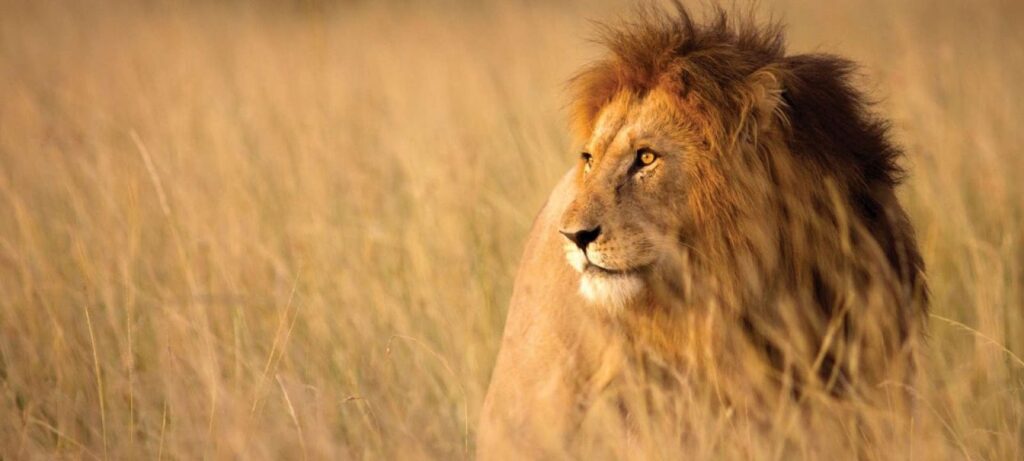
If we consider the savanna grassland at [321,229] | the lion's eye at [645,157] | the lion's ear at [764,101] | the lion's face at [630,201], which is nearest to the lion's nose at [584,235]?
the lion's face at [630,201]

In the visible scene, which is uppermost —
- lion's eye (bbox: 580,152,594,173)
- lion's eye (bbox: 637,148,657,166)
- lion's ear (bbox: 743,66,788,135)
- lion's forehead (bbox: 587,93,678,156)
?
lion's ear (bbox: 743,66,788,135)

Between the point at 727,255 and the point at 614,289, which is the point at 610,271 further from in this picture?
the point at 727,255

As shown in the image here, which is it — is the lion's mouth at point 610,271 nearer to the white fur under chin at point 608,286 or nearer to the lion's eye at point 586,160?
the white fur under chin at point 608,286

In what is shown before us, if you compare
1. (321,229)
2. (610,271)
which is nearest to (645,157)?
(610,271)

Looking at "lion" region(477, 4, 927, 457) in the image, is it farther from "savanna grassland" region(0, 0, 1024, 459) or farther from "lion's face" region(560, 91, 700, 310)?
"savanna grassland" region(0, 0, 1024, 459)

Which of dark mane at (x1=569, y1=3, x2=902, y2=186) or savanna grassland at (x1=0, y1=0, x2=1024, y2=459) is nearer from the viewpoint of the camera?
dark mane at (x1=569, y1=3, x2=902, y2=186)

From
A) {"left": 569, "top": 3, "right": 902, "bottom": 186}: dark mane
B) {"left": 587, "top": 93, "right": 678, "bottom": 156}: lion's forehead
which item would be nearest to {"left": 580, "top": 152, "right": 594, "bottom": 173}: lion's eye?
{"left": 587, "top": 93, "right": 678, "bottom": 156}: lion's forehead

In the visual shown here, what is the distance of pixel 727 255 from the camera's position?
3.32 metres

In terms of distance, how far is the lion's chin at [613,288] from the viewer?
3.26 meters

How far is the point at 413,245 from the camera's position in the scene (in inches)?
241

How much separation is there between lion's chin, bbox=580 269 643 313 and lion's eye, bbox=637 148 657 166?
38cm

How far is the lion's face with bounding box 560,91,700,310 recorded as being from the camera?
326cm

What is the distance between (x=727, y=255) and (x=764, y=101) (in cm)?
47

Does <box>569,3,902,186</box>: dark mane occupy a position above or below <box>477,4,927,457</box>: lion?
above
